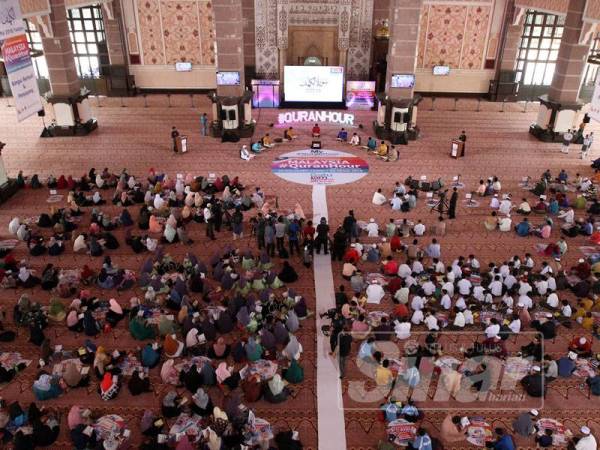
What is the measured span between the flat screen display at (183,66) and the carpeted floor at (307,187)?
2040 millimetres

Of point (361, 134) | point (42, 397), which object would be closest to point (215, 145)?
point (361, 134)

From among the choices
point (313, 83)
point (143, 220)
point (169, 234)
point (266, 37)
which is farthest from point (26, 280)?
point (266, 37)

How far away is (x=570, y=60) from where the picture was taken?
19484 millimetres

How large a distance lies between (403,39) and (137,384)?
1559cm

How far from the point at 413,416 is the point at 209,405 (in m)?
3.30

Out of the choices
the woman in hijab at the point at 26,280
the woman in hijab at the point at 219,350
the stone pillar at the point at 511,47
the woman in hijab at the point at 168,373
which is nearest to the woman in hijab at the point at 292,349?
the woman in hijab at the point at 219,350

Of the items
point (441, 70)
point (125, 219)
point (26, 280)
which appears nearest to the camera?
point (26, 280)

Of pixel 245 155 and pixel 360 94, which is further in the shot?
pixel 360 94

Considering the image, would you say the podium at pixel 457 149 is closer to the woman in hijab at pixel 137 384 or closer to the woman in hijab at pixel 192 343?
the woman in hijab at pixel 192 343

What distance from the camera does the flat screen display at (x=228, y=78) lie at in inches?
792

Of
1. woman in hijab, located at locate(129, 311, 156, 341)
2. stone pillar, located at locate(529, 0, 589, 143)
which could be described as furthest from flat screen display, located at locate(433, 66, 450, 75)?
woman in hijab, located at locate(129, 311, 156, 341)

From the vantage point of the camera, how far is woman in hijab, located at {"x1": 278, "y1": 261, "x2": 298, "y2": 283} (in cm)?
1221

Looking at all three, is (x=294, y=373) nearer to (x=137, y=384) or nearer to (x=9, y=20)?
(x=137, y=384)

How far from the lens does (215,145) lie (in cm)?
2011
